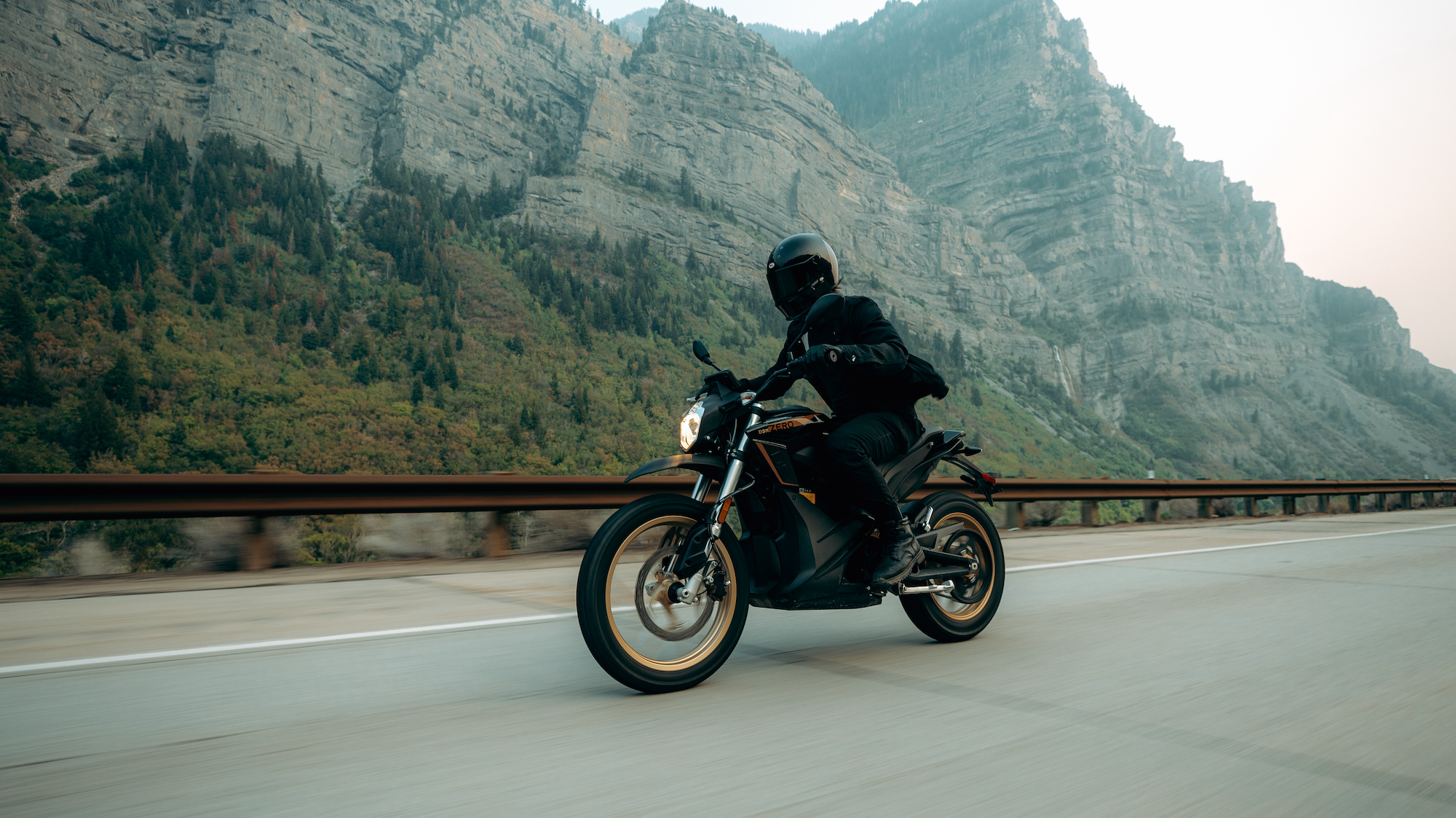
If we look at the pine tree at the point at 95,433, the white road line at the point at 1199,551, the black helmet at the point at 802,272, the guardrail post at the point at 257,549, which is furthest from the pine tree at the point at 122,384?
the black helmet at the point at 802,272

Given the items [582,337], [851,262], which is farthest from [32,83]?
[851,262]

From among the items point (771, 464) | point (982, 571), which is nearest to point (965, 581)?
point (982, 571)

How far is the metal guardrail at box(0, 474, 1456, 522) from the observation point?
588 centimetres

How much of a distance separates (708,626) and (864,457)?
0.99 meters

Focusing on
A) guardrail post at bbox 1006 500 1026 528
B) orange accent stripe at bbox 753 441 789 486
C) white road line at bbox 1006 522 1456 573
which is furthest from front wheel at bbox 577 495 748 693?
guardrail post at bbox 1006 500 1026 528

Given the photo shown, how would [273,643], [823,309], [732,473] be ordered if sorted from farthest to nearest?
1. [273,643]
2. [823,309]
3. [732,473]

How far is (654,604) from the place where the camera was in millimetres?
3434

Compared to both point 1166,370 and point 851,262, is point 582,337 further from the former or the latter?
point 1166,370

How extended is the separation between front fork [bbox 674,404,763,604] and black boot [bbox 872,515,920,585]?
0.79 meters

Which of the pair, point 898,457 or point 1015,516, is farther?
point 1015,516

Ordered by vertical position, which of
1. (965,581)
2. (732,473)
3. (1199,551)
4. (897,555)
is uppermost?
(732,473)

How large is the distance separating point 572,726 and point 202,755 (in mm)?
1099

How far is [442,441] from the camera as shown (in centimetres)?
9200

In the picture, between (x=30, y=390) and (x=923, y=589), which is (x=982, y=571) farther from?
(x=30, y=390)
